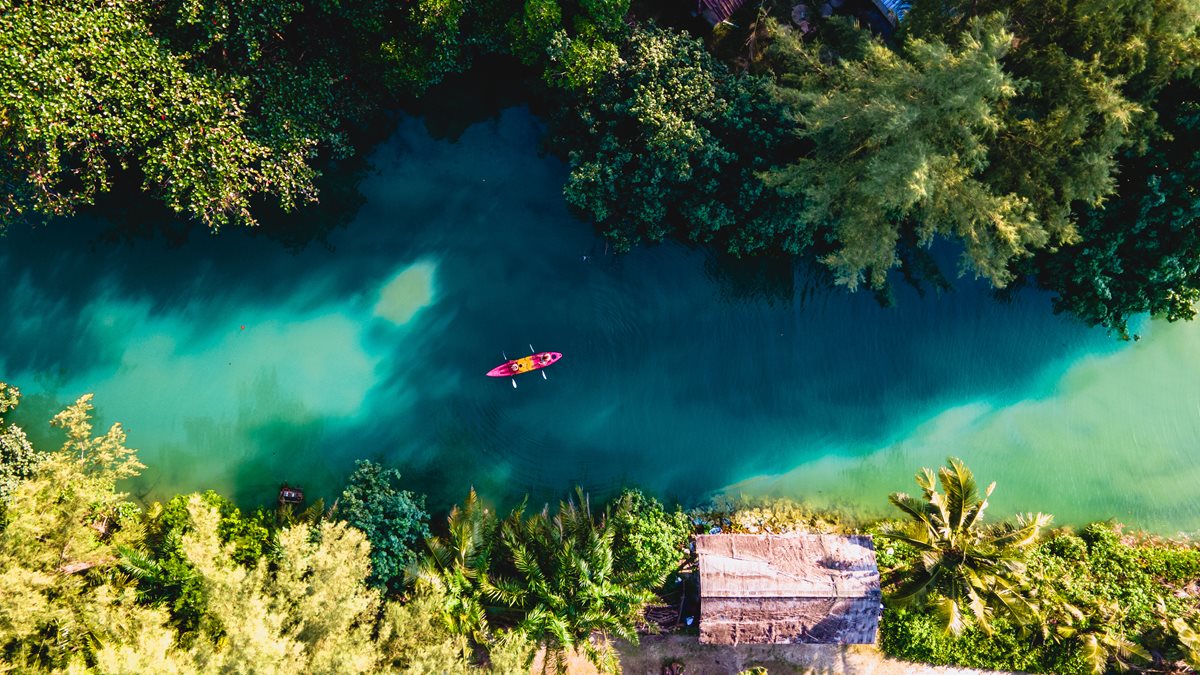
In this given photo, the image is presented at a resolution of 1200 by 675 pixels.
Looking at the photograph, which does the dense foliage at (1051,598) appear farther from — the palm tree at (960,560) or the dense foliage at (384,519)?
the dense foliage at (384,519)

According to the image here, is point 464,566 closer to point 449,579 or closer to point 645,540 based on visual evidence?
point 449,579

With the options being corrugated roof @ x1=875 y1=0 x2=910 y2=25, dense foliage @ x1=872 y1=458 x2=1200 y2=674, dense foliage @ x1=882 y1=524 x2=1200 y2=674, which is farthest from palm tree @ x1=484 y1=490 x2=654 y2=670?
corrugated roof @ x1=875 y1=0 x2=910 y2=25

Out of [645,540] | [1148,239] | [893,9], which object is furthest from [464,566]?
[1148,239]

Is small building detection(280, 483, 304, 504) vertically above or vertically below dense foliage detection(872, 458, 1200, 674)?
above

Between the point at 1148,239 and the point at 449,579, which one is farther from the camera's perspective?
the point at 449,579

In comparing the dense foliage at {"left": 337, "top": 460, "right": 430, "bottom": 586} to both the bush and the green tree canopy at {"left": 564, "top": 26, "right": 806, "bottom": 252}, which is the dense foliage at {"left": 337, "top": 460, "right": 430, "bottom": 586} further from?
the green tree canopy at {"left": 564, "top": 26, "right": 806, "bottom": 252}

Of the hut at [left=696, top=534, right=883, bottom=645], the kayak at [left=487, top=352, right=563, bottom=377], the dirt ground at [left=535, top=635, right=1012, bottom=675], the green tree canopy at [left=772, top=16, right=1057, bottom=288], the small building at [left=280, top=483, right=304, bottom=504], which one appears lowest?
the dirt ground at [left=535, top=635, right=1012, bottom=675]

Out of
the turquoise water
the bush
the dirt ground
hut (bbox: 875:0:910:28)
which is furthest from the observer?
the turquoise water
